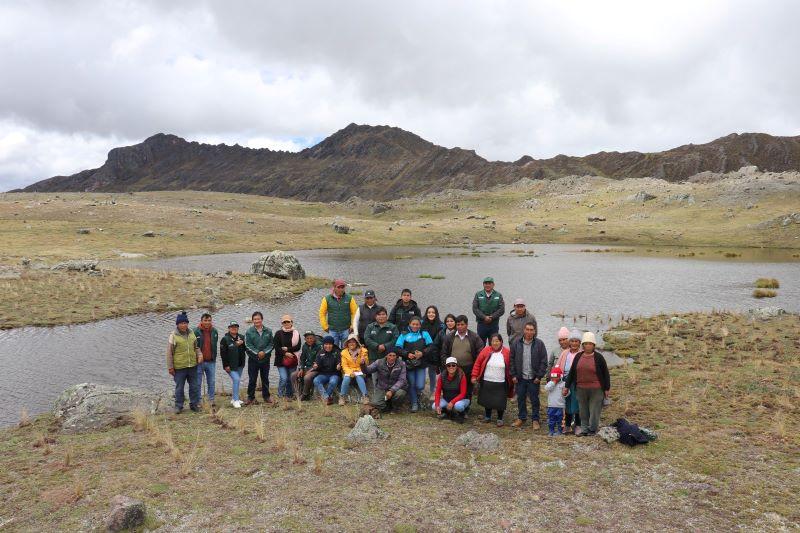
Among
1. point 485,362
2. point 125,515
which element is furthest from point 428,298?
point 125,515

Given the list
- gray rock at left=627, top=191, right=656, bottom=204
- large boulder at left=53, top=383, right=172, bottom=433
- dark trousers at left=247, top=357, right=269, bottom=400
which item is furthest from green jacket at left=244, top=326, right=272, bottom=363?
gray rock at left=627, top=191, right=656, bottom=204

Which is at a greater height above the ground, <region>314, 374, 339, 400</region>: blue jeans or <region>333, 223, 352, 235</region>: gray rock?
<region>333, 223, 352, 235</region>: gray rock

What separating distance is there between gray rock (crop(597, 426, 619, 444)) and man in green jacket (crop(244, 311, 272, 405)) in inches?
433

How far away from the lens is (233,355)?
56.3 ft

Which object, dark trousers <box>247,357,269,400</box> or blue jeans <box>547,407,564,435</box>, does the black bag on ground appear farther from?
dark trousers <box>247,357,269,400</box>

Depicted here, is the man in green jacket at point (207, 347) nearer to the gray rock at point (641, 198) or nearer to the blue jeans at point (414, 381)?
the blue jeans at point (414, 381)

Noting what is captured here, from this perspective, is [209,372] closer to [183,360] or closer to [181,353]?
[183,360]

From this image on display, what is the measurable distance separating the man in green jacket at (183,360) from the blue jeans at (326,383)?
158 inches

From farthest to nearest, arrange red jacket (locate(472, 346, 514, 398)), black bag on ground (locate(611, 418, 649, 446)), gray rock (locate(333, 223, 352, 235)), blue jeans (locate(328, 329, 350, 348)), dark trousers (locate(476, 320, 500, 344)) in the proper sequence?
gray rock (locate(333, 223, 352, 235))
blue jeans (locate(328, 329, 350, 348))
dark trousers (locate(476, 320, 500, 344))
red jacket (locate(472, 346, 514, 398))
black bag on ground (locate(611, 418, 649, 446))

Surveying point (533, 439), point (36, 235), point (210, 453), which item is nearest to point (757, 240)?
point (533, 439)

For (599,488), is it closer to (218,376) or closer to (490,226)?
(218,376)

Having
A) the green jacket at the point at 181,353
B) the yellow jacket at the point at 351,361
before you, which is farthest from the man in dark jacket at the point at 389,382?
the green jacket at the point at 181,353

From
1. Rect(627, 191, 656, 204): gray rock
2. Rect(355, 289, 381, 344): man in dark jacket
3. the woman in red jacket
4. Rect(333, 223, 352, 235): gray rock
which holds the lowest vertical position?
the woman in red jacket

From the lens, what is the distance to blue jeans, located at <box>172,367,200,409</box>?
16359 millimetres
